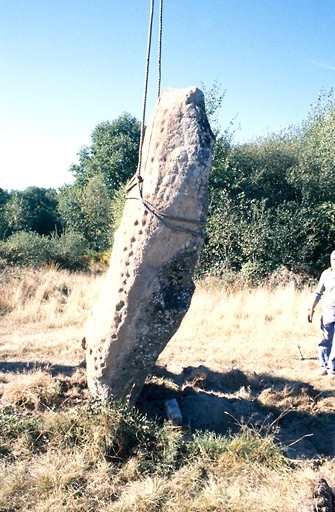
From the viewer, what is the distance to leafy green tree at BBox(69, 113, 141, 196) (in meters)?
24.2

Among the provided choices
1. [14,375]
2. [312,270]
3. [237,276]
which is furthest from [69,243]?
[14,375]

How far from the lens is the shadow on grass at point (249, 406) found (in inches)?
164

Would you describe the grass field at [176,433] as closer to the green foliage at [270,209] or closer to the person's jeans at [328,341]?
the person's jeans at [328,341]

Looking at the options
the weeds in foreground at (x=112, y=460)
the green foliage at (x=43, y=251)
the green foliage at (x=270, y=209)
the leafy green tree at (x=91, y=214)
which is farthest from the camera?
the leafy green tree at (x=91, y=214)

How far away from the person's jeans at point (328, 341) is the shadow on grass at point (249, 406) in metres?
0.60

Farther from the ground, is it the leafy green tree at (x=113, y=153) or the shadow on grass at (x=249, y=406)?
the leafy green tree at (x=113, y=153)

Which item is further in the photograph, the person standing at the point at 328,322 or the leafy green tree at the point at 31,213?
the leafy green tree at the point at 31,213

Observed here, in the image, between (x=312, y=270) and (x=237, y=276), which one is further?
(x=312, y=270)

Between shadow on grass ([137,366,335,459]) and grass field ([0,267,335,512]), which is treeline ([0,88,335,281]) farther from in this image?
shadow on grass ([137,366,335,459])

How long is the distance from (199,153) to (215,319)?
5.29m

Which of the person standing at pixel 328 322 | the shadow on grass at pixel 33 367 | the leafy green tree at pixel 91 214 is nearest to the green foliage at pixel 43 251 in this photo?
the leafy green tree at pixel 91 214

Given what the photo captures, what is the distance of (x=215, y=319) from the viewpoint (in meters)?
8.71

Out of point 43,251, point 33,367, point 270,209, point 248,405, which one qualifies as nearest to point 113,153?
point 43,251

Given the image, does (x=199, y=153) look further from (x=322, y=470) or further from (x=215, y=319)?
(x=215, y=319)
